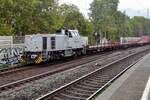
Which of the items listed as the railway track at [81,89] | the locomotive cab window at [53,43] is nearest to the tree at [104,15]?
the locomotive cab window at [53,43]

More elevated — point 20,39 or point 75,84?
point 20,39

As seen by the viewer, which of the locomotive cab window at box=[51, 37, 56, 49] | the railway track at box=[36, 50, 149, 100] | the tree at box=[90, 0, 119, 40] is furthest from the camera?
the tree at box=[90, 0, 119, 40]

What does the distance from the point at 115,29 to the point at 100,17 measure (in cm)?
459

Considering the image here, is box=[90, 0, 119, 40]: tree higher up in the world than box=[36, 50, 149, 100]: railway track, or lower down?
higher up

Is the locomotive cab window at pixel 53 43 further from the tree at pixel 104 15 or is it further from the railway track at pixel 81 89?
the tree at pixel 104 15

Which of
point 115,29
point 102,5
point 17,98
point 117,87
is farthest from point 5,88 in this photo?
point 102,5

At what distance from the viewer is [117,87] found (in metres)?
15.7

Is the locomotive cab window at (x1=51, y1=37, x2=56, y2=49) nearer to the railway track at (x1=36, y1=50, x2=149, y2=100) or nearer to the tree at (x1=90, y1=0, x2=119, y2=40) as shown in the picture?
the railway track at (x1=36, y1=50, x2=149, y2=100)

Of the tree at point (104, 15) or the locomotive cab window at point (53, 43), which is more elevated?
the tree at point (104, 15)

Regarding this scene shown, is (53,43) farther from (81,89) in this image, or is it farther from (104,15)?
(104,15)

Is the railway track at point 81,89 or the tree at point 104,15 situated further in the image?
the tree at point 104,15

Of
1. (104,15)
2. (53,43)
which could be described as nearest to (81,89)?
(53,43)

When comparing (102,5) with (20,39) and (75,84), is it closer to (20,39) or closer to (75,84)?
(20,39)

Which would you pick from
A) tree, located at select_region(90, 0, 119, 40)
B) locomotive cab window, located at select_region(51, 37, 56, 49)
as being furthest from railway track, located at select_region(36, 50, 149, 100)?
tree, located at select_region(90, 0, 119, 40)
